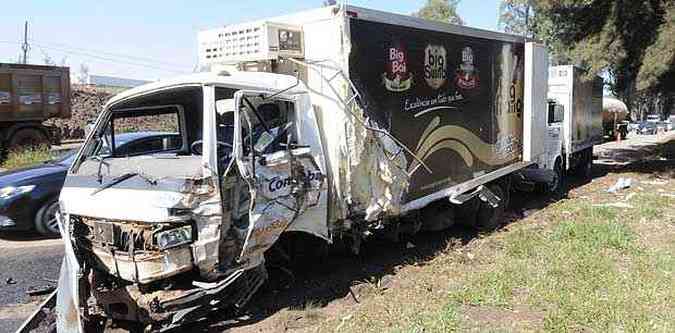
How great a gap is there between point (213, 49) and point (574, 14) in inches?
477

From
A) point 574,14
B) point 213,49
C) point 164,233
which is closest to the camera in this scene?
point 164,233

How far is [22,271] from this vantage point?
6859 mm

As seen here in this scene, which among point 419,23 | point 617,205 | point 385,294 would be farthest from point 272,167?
point 617,205

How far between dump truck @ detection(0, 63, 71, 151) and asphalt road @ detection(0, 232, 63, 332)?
8.76m

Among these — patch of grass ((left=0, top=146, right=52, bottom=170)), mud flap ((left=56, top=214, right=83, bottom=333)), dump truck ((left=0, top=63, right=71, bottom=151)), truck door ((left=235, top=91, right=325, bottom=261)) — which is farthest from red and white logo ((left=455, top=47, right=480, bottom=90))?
dump truck ((left=0, top=63, right=71, bottom=151))

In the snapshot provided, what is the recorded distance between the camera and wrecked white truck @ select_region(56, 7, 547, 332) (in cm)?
455

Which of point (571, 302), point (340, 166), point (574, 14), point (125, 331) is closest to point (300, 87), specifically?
point (340, 166)

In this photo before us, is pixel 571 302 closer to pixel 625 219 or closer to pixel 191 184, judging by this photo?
pixel 191 184

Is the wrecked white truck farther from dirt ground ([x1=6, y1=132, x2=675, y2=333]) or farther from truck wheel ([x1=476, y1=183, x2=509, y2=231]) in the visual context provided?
truck wheel ([x1=476, y1=183, x2=509, y2=231])

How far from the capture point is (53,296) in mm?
5039

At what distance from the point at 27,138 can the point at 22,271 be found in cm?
1095

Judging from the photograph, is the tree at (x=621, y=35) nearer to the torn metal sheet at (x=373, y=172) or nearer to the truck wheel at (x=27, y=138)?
the torn metal sheet at (x=373, y=172)

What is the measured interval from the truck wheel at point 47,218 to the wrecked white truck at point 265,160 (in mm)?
1949

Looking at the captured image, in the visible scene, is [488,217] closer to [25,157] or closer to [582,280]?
[582,280]
